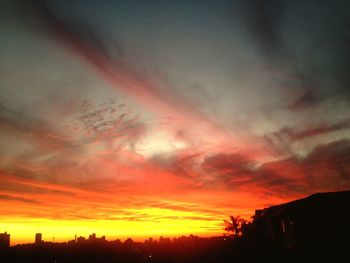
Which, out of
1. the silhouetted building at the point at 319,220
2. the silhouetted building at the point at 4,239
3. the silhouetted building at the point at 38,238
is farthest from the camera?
the silhouetted building at the point at 38,238

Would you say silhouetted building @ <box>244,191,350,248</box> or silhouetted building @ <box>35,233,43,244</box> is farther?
silhouetted building @ <box>35,233,43,244</box>

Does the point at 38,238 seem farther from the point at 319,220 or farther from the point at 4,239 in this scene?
the point at 319,220

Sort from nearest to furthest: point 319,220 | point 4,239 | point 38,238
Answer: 1. point 319,220
2. point 4,239
3. point 38,238

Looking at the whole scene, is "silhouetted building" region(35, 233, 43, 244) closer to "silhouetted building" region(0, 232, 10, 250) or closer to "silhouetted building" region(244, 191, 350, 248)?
"silhouetted building" region(0, 232, 10, 250)

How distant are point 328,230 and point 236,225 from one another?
111 feet

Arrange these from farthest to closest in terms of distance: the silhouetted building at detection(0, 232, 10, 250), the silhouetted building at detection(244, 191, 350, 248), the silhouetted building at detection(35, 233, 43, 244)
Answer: the silhouetted building at detection(35, 233, 43, 244) < the silhouetted building at detection(0, 232, 10, 250) < the silhouetted building at detection(244, 191, 350, 248)

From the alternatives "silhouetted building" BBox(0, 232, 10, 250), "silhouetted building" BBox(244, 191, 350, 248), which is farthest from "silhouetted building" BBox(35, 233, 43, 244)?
"silhouetted building" BBox(244, 191, 350, 248)

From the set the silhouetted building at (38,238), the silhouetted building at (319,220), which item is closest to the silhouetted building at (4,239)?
the silhouetted building at (38,238)

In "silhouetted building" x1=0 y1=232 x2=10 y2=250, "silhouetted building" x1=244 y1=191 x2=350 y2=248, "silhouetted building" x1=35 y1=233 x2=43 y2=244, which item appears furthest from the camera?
"silhouetted building" x1=35 y1=233 x2=43 y2=244

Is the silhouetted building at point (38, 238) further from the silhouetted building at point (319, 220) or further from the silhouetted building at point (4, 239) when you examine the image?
the silhouetted building at point (319, 220)

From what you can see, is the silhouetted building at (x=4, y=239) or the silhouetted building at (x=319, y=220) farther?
the silhouetted building at (x=4, y=239)

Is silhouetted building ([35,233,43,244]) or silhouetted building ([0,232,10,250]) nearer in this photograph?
silhouetted building ([0,232,10,250])

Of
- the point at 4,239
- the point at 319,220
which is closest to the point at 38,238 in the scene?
the point at 4,239

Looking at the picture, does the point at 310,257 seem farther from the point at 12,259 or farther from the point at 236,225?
the point at 12,259
